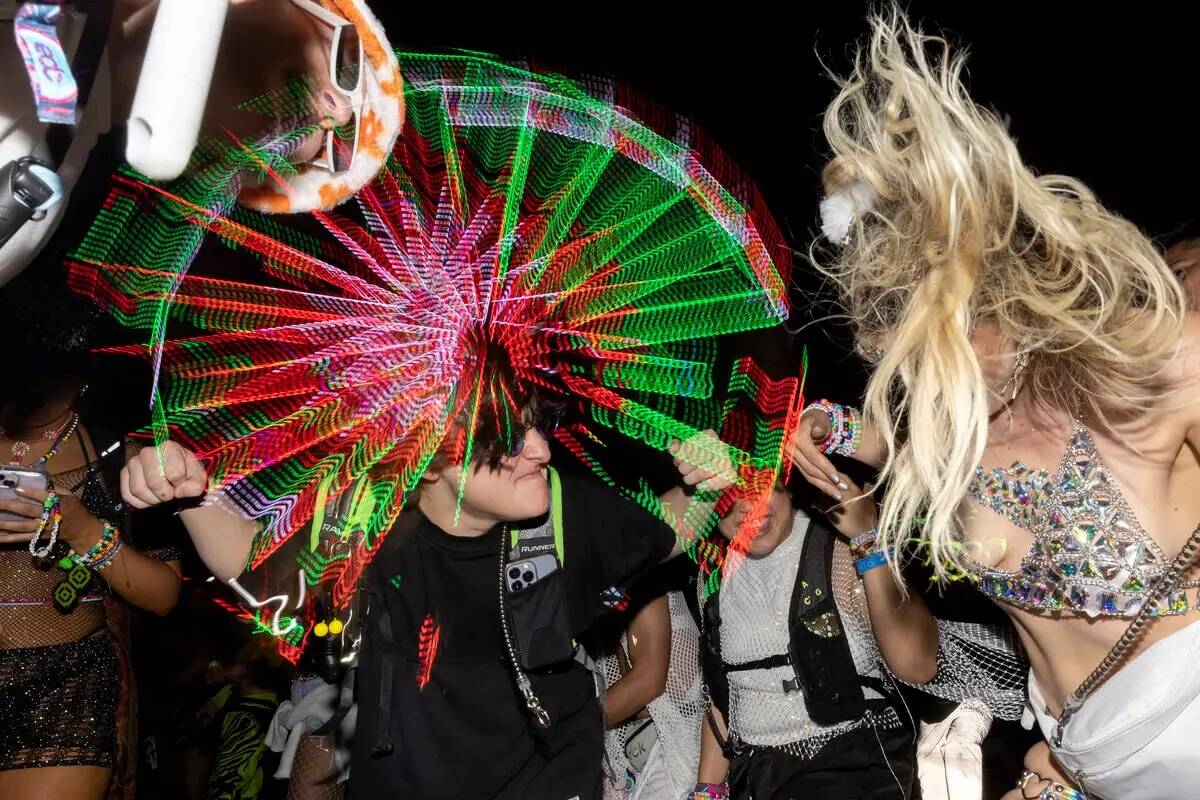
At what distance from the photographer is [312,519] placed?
238 centimetres

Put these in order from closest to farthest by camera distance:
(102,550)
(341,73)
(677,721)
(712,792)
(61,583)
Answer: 1. (341,73)
2. (102,550)
3. (61,583)
4. (712,792)
5. (677,721)

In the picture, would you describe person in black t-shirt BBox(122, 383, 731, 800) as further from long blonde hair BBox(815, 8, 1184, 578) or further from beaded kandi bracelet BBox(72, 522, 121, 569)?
long blonde hair BBox(815, 8, 1184, 578)

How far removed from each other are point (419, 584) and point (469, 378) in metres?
0.57

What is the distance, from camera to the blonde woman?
1.67m

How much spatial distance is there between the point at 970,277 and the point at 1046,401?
325mm

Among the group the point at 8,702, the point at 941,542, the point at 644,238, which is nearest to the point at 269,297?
the point at 644,238

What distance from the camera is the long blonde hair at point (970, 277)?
5.45 ft

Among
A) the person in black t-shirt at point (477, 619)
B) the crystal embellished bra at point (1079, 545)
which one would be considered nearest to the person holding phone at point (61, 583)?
the person in black t-shirt at point (477, 619)

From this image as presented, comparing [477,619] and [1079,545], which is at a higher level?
[1079,545]

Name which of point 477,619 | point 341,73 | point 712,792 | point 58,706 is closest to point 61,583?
point 58,706

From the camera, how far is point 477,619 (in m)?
2.43

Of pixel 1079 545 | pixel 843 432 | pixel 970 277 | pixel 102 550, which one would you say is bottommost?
pixel 102 550

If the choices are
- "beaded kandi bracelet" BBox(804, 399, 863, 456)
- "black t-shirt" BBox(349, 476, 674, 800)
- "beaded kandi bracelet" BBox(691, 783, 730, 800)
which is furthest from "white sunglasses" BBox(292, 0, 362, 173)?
"beaded kandi bracelet" BBox(691, 783, 730, 800)

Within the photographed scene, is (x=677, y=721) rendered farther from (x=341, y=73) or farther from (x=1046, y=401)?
(x=341, y=73)
